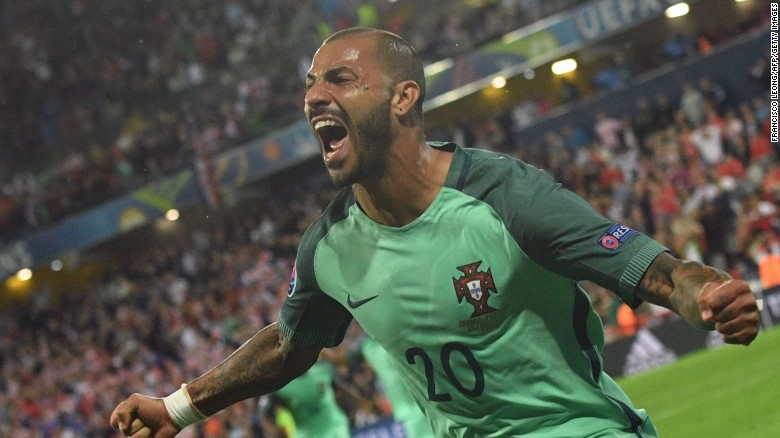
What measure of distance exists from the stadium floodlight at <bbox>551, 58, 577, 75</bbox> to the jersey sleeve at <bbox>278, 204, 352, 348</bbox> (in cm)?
2196

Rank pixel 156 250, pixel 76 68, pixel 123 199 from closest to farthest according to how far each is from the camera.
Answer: pixel 123 199, pixel 156 250, pixel 76 68

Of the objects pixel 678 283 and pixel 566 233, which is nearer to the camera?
pixel 678 283

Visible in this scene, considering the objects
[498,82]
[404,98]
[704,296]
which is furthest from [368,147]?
[498,82]

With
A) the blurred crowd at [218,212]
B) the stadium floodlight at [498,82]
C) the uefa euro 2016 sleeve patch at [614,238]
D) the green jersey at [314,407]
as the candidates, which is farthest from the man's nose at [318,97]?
the stadium floodlight at [498,82]

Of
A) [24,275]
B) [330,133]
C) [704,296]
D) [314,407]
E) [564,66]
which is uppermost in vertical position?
[24,275]

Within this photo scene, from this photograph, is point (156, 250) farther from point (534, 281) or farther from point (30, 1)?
point (534, 281)

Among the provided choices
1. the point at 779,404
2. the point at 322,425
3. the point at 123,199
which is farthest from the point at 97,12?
the point at 779,404

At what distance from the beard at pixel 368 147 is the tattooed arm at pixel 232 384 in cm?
90

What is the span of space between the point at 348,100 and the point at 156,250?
28189 millimetres

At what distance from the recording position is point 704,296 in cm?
280

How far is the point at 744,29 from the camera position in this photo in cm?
2042

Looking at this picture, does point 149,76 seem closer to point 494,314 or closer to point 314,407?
point 314,407

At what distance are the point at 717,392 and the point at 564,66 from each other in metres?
15.2

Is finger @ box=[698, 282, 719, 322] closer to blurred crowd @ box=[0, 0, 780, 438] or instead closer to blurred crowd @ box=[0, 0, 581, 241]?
blurred crowd @ box=[0, 0, 780, 438]
